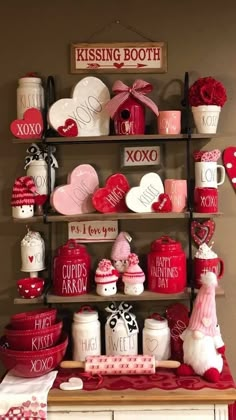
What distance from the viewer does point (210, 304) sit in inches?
71.7

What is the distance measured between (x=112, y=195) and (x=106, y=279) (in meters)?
0.32

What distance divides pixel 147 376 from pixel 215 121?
3.19 ft

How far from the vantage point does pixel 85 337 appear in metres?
1.94

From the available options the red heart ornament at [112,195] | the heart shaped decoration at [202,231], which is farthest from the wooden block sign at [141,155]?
the heart shaped decoration at [202,231]

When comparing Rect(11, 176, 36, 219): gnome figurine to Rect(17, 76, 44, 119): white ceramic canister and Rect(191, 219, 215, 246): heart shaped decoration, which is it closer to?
Rect(17, 76, 44, 119): white ceramic canister

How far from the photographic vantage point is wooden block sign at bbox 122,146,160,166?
2.04 metres

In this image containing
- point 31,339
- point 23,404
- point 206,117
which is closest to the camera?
point 23,404

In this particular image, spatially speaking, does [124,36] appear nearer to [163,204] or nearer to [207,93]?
[207,93]

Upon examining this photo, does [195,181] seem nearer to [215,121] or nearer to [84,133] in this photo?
[215,121]

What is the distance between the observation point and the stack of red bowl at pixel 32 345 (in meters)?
1.77

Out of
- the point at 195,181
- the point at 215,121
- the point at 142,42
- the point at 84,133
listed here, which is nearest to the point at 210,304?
the point at 195,181

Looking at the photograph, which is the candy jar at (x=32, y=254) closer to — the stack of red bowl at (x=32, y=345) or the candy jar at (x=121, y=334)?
the stack of red bowl at (x=32, y=345)

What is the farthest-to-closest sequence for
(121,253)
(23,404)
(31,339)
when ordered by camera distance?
(121,253), (31,339), (23,404)

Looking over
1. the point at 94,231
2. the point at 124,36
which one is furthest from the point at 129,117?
the point at 94,231
